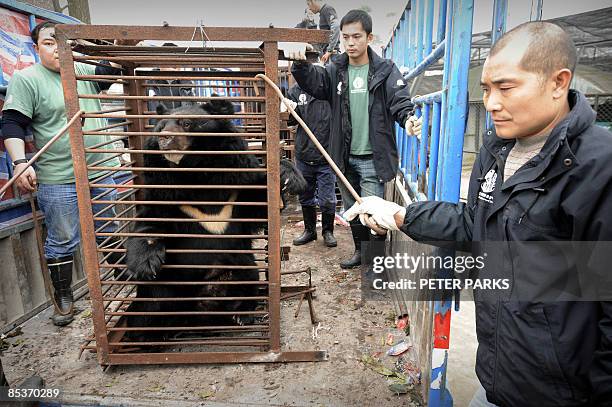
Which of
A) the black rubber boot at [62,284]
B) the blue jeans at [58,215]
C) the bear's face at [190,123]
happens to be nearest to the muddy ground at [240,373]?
the black rubber boot at [62,284]

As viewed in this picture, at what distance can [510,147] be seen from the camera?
1.51 m

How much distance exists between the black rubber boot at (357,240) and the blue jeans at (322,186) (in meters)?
0.77

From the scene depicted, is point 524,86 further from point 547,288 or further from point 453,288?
point 453,288

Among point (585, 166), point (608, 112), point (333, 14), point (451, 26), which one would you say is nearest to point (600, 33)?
point (608, 112)

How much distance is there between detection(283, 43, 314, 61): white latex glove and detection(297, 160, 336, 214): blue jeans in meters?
2.31

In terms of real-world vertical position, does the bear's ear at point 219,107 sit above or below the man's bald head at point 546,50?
below

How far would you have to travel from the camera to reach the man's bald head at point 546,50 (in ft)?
4.12

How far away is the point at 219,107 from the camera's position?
9.32 feet

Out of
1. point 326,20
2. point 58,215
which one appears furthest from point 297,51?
point 326,20

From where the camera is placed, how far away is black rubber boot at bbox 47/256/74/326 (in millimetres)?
3336

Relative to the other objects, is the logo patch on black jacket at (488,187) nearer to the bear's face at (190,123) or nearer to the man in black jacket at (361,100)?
the bear's face at (190,123)

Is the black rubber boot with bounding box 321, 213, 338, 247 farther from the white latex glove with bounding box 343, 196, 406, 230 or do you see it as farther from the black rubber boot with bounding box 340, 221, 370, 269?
the white latex glove with bounding box 343, 196, 406, 230

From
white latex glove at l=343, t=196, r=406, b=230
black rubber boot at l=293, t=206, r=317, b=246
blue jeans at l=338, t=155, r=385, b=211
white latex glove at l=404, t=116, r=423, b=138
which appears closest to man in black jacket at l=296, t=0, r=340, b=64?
black rubber boot at l=293, t=206, r=317, b=246

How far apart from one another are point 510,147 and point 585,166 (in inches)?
14.4
